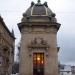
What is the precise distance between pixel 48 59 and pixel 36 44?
2.22m

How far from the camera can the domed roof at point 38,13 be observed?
34.6m

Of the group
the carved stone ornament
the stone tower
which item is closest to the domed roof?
the stone tower

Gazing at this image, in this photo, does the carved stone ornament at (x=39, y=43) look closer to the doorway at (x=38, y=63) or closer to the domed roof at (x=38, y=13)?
the doorway at (x=38, y=63)

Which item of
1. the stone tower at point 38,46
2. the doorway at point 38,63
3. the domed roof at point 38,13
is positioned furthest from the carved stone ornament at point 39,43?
the domed roof at point 38,13

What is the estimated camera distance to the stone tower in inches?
1331

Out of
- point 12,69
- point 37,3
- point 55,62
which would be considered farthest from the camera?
point 12,69

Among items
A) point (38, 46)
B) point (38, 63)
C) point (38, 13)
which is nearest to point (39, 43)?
point (38, 46)

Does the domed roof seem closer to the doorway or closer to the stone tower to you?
the stone tower

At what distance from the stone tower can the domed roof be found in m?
0.12

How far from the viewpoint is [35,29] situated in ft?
112

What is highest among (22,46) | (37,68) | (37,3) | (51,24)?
(37,3)

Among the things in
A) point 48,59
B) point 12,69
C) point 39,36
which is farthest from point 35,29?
point 12,69

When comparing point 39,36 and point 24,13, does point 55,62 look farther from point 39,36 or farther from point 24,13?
point 24,13

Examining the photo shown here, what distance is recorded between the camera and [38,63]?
3453cm
